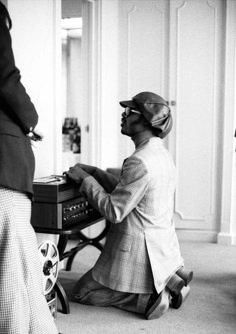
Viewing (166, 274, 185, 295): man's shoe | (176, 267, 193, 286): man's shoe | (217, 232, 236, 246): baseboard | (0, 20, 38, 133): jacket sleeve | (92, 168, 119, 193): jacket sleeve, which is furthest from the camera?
(217, 232, 236, 246): baseboard

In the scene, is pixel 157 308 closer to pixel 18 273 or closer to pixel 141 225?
pixel 141 225

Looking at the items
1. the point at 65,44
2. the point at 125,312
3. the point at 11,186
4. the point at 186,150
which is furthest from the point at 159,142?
the point at 65,44

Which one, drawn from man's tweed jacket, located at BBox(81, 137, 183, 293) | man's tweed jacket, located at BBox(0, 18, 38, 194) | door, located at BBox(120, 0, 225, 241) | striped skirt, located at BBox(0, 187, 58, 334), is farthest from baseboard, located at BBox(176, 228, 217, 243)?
man's tweed jacket, located at BBox(0, 18, 38, 194)

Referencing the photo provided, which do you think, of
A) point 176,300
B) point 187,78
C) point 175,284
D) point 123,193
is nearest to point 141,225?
point 123,193

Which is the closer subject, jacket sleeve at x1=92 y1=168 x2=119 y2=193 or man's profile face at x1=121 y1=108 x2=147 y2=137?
man's profile face at x1=121 y1=108 x2=147 y2=137

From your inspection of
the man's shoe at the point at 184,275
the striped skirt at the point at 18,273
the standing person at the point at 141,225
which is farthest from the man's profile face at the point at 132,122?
the striped skirt at the point at 18,273

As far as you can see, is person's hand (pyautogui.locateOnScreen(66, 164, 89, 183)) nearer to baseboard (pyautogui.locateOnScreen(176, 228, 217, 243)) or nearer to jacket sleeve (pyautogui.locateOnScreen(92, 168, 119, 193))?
jacket sleeve (pyautogui.locateOnScreen(92, 168, 119, 193))

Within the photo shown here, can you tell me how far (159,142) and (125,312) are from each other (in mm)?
1085

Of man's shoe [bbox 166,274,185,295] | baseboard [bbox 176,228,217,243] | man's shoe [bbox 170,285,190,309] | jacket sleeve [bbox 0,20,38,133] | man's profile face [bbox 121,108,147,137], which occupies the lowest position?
baseboard [bbox 176,228,217,243]

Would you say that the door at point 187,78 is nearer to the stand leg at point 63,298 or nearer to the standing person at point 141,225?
the standing person at point 141,225

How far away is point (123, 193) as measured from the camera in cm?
316

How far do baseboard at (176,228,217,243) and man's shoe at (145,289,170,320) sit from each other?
2304 mm

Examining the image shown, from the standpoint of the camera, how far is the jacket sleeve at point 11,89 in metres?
2.17

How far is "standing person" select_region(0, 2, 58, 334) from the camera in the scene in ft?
7.22
